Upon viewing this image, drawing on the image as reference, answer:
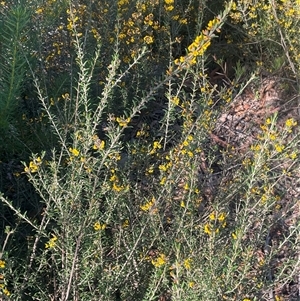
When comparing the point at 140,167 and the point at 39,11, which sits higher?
the point at 39,11

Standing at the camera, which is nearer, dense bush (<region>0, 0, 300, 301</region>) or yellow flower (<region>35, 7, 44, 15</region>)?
dense bush (<region>0, 0, 300, 301</region>)

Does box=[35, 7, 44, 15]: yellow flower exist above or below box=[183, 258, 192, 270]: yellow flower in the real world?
above

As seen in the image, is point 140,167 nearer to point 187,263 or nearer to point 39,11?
point 187,263

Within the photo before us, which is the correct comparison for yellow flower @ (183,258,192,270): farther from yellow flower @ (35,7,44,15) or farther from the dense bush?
yellow flower @ (35,7,44,15)

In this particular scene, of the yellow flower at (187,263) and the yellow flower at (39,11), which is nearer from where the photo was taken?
the yellow flower at (187,263)

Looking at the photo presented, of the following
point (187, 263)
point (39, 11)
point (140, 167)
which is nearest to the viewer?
point (187, 263)

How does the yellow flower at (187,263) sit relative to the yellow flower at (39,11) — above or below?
below

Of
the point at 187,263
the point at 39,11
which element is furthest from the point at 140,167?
the point at 39,11

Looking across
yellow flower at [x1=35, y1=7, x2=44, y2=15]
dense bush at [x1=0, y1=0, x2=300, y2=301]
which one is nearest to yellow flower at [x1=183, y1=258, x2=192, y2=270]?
dense bush at [x1=0, y1=0, x2=300, y2=301]

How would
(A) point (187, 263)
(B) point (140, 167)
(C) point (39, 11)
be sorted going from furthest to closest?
(C) point (39, 11)
(B) point (140, 167)
(A) point (187, 263)

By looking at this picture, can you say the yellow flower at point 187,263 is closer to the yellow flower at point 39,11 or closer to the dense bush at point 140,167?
the dense bush at point 140,167

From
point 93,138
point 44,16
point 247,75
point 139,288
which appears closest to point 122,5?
point 44,16

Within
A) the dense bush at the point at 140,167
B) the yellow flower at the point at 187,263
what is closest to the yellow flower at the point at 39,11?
the dense bush at the point at 140,167

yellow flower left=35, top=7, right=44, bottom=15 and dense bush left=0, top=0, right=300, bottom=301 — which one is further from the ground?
yellow flower left=35, top=7, right=44, bottom=15
